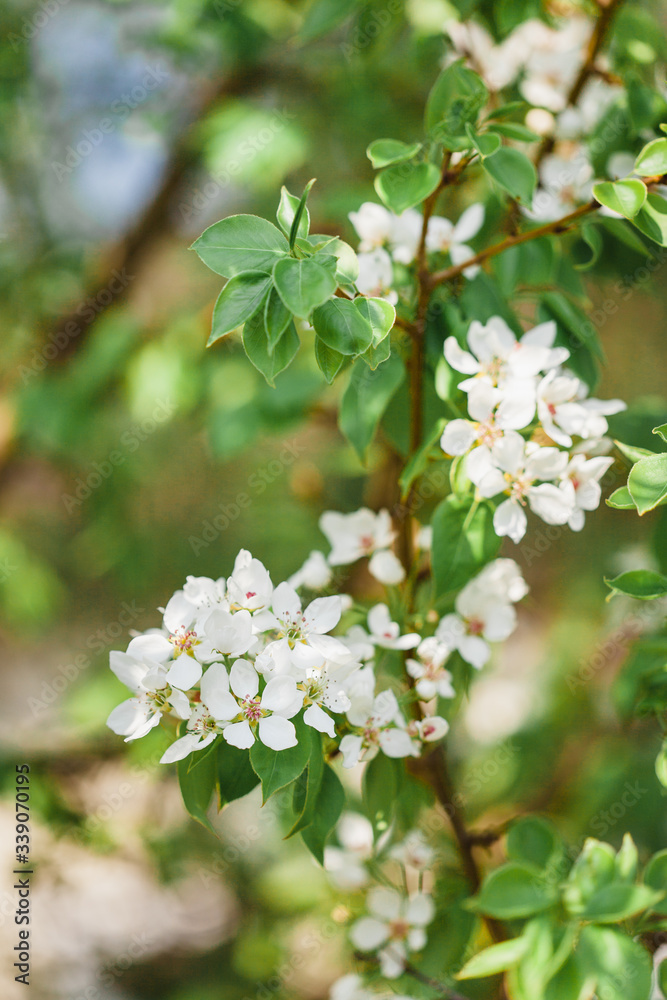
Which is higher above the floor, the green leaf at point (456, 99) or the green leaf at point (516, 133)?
the green leaf at point (456, 99)

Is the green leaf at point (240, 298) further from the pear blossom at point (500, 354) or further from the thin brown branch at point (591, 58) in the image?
the thin brown branch at point (591, 58)

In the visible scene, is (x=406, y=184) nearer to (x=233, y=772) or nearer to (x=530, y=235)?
(x=530, y=235)

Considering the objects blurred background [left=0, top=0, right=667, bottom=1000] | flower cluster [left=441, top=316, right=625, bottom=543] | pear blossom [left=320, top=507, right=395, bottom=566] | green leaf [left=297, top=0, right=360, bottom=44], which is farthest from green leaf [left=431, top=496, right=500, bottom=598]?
green leaf [left=297, top=0, right=360, bottom=44]

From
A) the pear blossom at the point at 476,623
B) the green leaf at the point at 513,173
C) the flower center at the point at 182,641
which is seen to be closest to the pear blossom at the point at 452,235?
the green leaf at the point at 513,173

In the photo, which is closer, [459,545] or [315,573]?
[459,545]

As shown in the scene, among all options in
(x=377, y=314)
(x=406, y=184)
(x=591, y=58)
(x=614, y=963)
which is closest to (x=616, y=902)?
(x=614, y=963)

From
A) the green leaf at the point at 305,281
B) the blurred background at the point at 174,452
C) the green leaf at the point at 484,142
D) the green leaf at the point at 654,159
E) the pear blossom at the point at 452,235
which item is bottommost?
the blurred background at the point at 174,452
